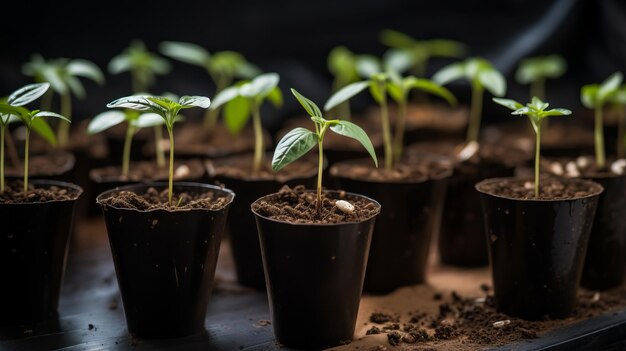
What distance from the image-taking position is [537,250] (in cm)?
160

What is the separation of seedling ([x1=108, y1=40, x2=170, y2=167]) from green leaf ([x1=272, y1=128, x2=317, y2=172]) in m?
0.79

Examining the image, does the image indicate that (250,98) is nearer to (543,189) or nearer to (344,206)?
(344,206)

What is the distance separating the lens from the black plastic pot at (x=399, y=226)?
1.80m

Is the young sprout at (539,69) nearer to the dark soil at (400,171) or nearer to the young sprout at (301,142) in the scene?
the dark soil at (400,171)

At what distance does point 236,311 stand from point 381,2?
1709 mm

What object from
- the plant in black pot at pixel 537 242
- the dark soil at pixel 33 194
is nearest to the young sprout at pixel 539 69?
the plant in black pot at pixel 537 242

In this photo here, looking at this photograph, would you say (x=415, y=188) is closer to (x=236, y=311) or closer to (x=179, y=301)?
(x=236, y=311)

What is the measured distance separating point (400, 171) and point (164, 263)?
0.72 m

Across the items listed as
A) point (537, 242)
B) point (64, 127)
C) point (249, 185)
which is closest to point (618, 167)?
point (537, 242)

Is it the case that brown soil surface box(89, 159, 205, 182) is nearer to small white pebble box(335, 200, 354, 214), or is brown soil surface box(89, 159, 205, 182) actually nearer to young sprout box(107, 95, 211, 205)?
young sprout box(107, 95, 211, 205)

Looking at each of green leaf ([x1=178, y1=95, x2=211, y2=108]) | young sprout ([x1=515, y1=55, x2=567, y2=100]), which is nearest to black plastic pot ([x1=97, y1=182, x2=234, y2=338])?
green leaf ([x1=178, y1=95, x2=211, y2=108])

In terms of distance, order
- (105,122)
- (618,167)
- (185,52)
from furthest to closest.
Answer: (185,52) < (618,167) < (105,122)

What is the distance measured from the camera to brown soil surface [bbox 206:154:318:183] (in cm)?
186

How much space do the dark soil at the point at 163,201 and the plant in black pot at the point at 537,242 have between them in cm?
59
